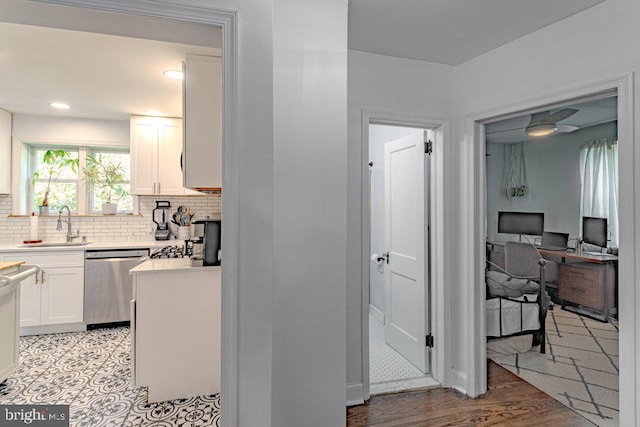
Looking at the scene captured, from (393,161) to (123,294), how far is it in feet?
11.1

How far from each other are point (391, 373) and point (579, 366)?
1436 mm

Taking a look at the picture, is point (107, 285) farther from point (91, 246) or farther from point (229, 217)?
point (229, 217)

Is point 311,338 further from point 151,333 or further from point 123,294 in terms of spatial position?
point 123,294

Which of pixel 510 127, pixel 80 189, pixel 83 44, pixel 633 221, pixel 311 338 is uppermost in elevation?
pixel 83 44

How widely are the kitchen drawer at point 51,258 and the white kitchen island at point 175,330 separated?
1978 mm

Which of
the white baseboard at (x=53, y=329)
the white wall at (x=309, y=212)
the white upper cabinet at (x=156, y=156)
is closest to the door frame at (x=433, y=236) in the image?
the white wall at (x=309, y=212)

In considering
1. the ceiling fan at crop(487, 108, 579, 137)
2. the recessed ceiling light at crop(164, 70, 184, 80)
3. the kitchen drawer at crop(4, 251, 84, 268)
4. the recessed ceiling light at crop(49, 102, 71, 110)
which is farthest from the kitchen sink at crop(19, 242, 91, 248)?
the ceiling fan at crop(487, 108, 579, 137)

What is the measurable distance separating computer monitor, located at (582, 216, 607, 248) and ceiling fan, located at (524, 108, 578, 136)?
2.02ft

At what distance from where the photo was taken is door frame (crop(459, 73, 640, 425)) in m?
1.69

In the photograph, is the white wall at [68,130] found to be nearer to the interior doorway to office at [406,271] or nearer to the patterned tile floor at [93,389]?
the patterned tile floor at [93,389]

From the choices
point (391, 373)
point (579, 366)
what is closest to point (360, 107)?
point (391, 373)

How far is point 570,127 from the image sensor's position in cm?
226

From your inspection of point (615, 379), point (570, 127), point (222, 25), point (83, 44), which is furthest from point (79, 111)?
point (615, 379)

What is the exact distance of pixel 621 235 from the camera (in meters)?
1.76
